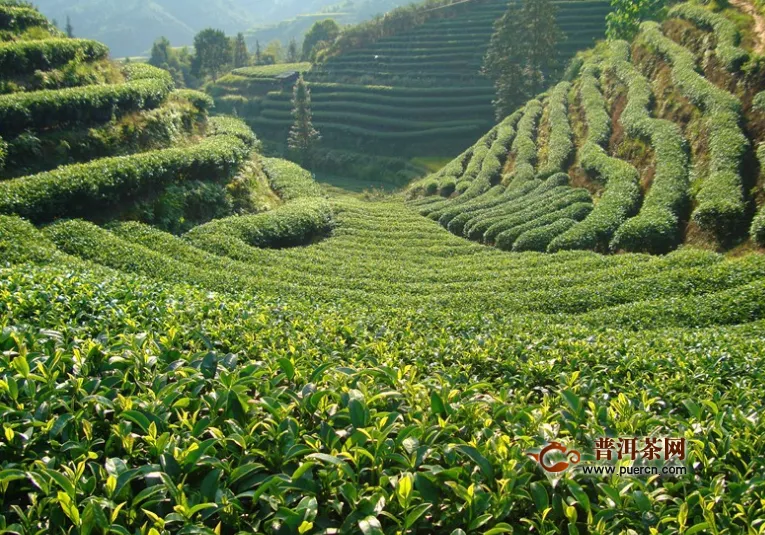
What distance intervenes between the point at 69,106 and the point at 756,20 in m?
36.7

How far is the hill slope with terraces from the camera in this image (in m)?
19.8

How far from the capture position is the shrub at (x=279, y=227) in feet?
71.8

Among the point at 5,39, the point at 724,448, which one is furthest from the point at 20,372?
the point at 5,39

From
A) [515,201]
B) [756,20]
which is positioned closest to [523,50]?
[756,20]

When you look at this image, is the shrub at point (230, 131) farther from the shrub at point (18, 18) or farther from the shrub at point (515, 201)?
the shrub at point (515, 201)

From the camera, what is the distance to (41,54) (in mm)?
25406

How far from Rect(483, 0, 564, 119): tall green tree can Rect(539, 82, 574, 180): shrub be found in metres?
13.4

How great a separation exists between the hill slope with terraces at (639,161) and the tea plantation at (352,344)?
7.9 inches

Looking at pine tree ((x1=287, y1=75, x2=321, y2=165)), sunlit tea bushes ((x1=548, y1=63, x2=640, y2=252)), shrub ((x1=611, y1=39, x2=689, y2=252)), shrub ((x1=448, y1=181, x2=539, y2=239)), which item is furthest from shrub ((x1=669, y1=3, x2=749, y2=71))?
pine tree ((x1=287, y1=75, x2=321, y2=165))

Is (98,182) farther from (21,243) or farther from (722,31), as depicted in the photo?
(722,31)

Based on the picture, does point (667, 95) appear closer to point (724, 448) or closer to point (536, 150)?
point (536, 150)

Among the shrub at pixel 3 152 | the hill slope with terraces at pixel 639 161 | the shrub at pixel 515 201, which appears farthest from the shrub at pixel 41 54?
the shrub at pixel 515 201

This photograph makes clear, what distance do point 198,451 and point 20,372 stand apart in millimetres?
2049

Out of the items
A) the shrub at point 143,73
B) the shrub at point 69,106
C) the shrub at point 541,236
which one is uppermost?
the shrub at point 143,73
